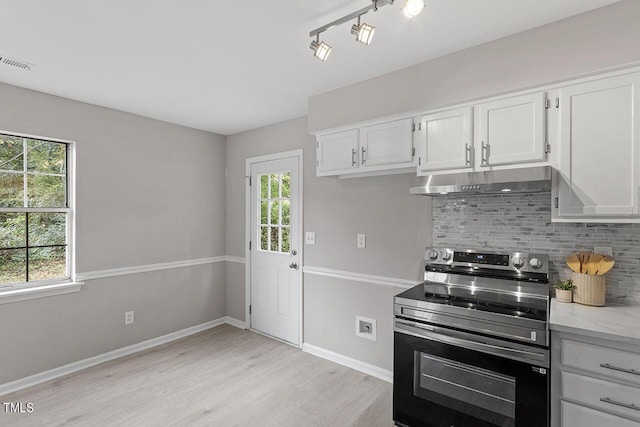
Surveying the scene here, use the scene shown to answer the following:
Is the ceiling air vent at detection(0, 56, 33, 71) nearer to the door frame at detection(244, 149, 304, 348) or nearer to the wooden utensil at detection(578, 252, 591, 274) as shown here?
the door frame at detection(244, 149, 304, 348)

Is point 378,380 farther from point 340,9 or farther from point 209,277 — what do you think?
point 340,9

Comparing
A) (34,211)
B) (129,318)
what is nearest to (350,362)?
(129,318)

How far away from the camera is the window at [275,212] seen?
12.0 feet

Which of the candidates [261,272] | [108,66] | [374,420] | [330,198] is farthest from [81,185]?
[374,420]

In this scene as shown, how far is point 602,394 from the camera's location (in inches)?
61.1

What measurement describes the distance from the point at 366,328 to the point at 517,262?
4.44 ft

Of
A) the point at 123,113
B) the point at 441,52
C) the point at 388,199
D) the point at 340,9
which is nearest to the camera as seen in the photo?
A: the point at 340,9

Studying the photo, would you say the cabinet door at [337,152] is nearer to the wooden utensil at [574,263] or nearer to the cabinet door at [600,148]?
the cabinet door at [600,148]

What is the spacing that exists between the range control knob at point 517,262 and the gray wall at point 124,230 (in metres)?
3.27

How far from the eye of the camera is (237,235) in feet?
13.8

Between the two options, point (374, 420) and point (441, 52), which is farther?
point (374, 420)

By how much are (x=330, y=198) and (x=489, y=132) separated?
5.07ft

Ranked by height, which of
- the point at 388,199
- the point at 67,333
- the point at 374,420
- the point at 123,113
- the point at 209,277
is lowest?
the point at 374,420

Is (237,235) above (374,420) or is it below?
above
